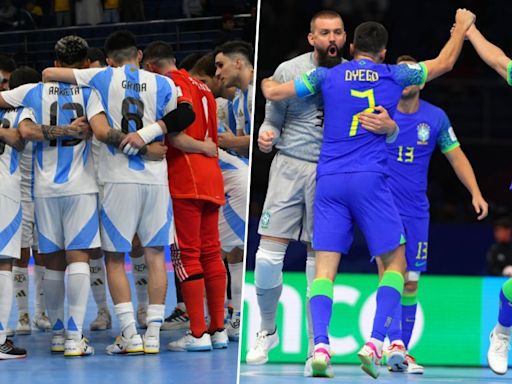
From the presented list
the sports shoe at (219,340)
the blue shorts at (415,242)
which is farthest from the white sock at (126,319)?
the blue shorts at (415,242)

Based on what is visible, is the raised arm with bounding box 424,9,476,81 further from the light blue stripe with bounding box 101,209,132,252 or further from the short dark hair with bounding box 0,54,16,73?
the short dark hair with bounding box 0,54,16,73

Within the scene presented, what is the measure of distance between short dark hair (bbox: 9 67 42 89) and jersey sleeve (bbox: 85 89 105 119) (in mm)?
270

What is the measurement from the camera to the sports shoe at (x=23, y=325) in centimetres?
571

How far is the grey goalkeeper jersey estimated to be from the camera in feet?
16.3

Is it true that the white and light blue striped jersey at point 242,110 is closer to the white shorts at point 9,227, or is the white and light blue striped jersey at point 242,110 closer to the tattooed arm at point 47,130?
the tattooed arm at point 47,130

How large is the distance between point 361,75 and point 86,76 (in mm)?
1379

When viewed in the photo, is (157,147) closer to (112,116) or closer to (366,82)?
(112,116)

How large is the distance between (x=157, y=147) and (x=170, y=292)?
1630mm

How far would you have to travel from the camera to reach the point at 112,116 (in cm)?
522

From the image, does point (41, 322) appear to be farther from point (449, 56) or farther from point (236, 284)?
point (449, 56)

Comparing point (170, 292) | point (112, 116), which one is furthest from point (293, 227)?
point (170, 292)

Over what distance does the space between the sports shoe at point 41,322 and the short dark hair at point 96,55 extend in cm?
144

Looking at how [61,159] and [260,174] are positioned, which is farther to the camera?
[260,174]

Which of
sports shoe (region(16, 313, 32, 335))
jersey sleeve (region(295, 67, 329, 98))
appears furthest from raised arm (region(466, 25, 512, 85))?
sports shoe (region(16, 313, 32, 335))
